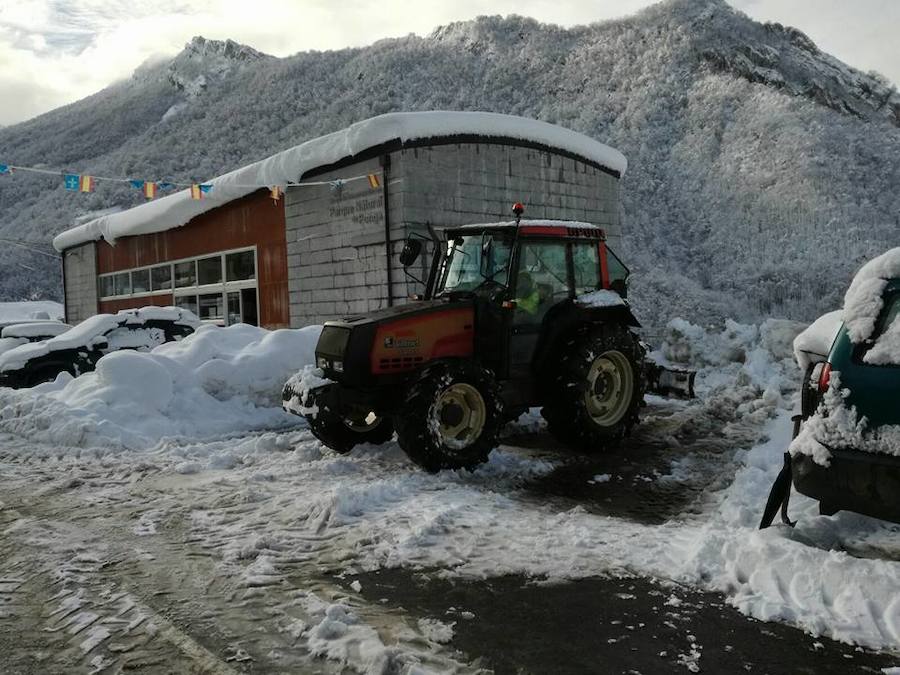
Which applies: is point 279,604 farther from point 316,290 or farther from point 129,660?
point 316,290

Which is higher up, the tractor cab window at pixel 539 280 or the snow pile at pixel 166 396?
the tractor cab window at pixel 539 280

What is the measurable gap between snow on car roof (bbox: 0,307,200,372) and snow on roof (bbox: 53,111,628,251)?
329 cm

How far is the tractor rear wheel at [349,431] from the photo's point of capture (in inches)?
251

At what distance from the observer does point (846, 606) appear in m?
3.14

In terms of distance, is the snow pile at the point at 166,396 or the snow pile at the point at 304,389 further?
the snow pile at the point at 166,396

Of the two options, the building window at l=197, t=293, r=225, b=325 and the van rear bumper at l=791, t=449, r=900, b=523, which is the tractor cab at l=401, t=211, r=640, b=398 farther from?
the building window at l=197, t=293, r=225, b=325

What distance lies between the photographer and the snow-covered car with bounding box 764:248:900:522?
333cm

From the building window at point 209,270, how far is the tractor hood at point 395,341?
35.3ft

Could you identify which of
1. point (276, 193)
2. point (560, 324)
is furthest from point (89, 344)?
point (560, 324)

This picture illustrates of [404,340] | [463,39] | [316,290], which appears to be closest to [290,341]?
[316,290]

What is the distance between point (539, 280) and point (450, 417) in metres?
1.69

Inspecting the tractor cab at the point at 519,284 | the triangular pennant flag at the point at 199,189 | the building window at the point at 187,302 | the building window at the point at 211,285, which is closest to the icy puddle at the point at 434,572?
the tractor cab at the point at 519,284

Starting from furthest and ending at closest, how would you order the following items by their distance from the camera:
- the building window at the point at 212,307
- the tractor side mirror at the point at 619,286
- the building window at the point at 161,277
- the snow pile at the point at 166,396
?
the building window at the point at 161,277
the building window at the point at 212,307
the snow pile at the point at 166,396
the tractor side mirror at the point at 619,286

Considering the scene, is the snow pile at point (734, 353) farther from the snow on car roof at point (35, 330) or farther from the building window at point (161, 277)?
the building window at point (161, 277)
